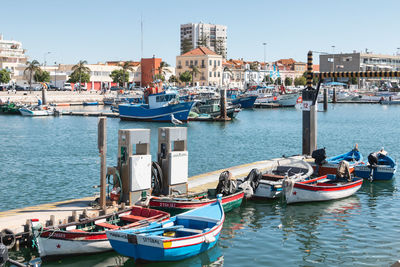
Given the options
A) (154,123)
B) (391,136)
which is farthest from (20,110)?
(391,136)

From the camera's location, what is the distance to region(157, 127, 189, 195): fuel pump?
19.0 metres

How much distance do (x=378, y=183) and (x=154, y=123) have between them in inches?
1863

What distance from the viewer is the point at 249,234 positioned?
56.8 ft

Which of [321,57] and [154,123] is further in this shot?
[321,57]

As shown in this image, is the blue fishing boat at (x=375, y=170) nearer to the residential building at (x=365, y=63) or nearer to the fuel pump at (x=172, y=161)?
the fuel pump at (x=172, y=161)

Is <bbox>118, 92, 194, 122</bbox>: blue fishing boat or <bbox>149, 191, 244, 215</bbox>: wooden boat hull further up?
<bbox>118, 92, 194, 122</bbox>: blue fishing boat

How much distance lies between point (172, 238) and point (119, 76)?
425 ft

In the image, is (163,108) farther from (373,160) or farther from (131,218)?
(131,218)

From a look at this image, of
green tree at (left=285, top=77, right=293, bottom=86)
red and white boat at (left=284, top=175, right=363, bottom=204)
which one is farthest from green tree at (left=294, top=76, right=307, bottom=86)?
red and white boat at (left=284, top=175, right=363, bottom=204)

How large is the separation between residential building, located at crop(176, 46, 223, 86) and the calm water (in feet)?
290

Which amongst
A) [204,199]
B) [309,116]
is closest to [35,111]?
[309,116]

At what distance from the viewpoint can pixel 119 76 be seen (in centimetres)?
14012

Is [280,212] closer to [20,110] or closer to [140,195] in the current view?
[140,195]

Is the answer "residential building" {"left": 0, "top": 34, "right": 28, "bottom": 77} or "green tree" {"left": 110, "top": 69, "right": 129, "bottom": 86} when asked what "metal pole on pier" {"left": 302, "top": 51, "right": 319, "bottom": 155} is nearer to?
"green tree" {"left": 110, "top": 69, "right": 129, "bottom": 86}
